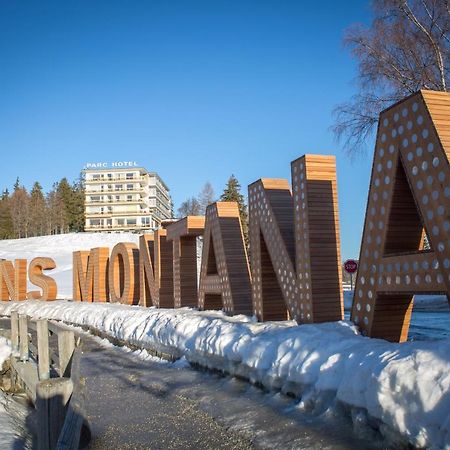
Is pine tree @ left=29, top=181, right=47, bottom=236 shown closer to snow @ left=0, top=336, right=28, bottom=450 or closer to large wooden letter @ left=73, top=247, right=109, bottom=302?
large wooden letter @ left=73, top=247, right=109, bottom=302

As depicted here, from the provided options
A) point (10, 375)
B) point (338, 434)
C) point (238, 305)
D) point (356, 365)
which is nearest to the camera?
A: point (338, 434)

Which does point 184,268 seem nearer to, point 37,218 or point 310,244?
point 310,244

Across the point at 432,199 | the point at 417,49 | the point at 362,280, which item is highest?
the point at 417,49

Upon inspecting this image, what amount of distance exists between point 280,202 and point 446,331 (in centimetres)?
599

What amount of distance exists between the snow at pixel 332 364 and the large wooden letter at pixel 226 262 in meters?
1.03

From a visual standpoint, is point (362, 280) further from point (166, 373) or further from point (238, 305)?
point (238, 305)

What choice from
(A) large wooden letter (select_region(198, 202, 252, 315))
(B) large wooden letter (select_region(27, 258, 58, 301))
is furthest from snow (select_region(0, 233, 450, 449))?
(B) large wooden letter (select_region(27, 258, 58, 301))

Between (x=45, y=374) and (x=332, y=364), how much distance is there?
399 centimetres

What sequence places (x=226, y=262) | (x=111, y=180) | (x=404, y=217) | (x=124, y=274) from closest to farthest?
1. (x=404, y=217)
2. (x=226, y=262)
3. (x=124, y=274)
4. (x=111, y=180)

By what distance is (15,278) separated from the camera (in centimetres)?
2777

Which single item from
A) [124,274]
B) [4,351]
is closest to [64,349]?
[4,351]

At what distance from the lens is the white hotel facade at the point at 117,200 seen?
95.2 meters

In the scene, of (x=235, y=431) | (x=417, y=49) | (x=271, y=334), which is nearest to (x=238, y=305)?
(x=271, y=334)

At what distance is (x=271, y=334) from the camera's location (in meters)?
7.90
